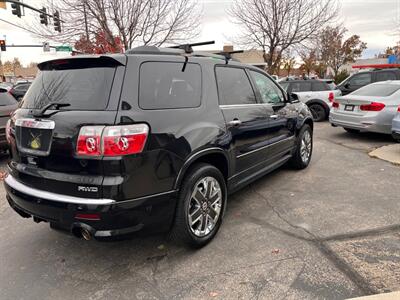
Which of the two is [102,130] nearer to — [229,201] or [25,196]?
[25,196]

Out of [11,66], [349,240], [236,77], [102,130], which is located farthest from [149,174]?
[11,66]

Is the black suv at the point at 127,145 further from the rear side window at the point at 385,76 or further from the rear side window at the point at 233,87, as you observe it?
the rear side window at the point at 385,76

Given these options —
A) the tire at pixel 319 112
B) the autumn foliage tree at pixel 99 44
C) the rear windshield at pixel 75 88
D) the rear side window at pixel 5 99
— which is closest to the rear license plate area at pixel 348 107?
the tire at pixel 319 112

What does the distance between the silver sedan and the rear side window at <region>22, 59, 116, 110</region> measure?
22.6 feet

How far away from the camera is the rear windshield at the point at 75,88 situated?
8.35 feet

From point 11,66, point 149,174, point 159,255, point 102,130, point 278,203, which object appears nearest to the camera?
point 102,130

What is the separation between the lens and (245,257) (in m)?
3.04

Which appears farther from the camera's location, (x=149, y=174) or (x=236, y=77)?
(x=236, y=77)

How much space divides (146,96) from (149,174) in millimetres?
649

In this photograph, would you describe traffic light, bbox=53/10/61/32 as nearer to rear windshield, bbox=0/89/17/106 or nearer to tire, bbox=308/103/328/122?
rear windshield, bbox=0/89/17/106

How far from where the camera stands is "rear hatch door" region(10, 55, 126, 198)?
244cm

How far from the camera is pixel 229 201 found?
4.45 meters

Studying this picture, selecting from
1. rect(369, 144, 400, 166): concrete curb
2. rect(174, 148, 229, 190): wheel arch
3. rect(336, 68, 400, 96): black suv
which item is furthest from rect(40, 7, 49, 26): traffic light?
rect(369, 144, 400, 166): concrete curb

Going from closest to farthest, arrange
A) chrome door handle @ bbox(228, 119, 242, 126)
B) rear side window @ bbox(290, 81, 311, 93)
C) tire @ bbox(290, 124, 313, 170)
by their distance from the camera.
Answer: chrome door handle @ bbox(228, 119, 242, 126)
tire @ bbox(290, 124, 313, 170)
rear side window @ bbox(290, 81, 311, 93)
